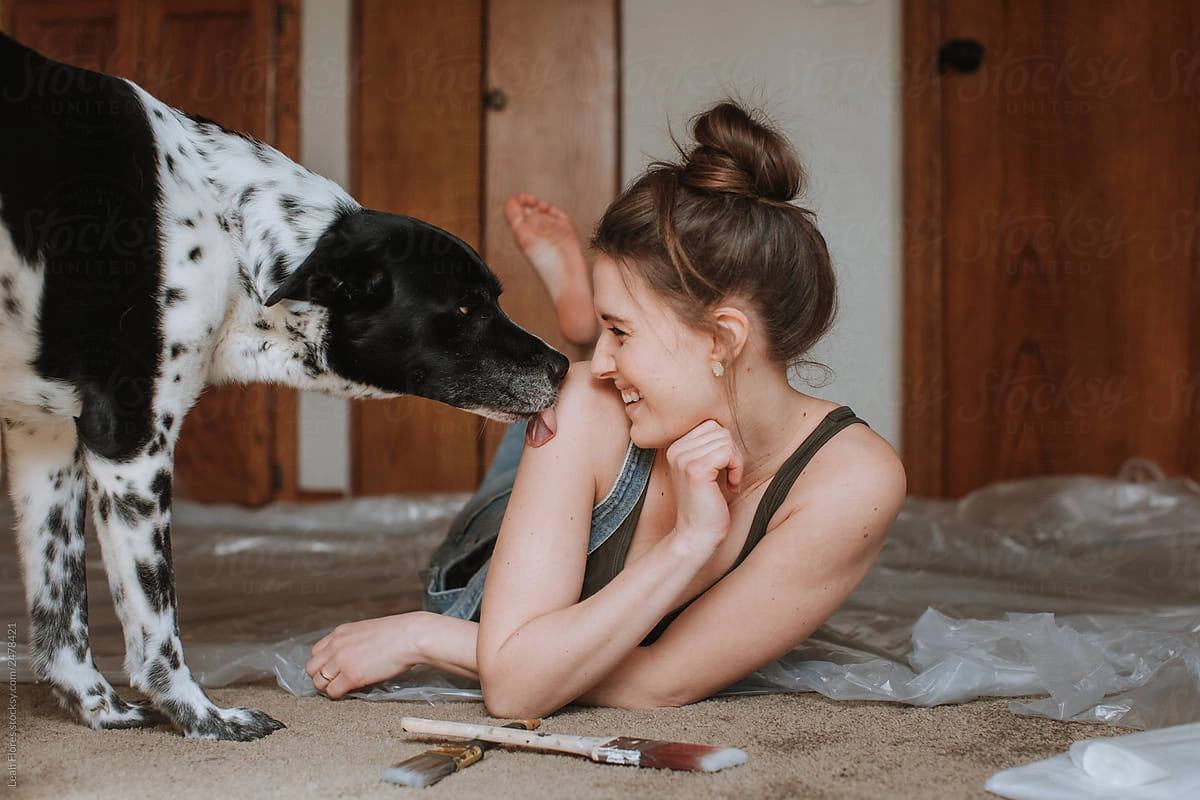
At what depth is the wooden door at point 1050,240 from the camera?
321 centimetres

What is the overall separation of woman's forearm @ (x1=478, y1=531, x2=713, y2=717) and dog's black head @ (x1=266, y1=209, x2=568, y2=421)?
297mm

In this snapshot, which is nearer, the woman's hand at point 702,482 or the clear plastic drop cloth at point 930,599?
the woman's hand at point 702,482

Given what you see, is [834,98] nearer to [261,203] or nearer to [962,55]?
[962,55]

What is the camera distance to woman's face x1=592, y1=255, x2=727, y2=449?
1134 millimetres

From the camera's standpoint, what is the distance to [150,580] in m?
1.11

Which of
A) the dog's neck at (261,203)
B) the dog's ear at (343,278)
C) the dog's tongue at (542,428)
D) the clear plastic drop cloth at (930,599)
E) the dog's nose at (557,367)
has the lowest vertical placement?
the clear plastic drop cloth at (930,599)

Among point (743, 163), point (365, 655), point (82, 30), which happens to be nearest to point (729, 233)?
point (743, 163)

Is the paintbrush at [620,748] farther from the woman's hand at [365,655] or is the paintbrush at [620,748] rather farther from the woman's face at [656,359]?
the woman's face at [656,359]

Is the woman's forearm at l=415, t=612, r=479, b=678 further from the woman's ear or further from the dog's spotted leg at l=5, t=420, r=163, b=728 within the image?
the woman's ear

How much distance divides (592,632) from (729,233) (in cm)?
44

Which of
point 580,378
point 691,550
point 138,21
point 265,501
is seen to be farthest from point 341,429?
point 691,550

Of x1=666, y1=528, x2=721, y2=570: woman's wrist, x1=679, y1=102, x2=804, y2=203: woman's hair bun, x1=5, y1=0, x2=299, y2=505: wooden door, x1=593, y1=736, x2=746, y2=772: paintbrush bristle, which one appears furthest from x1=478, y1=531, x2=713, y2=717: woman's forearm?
x1=5, y1=0, x2=299, y2=505: wooden door

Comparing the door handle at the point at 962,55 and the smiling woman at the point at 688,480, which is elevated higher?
the door handle at the point at 962,55

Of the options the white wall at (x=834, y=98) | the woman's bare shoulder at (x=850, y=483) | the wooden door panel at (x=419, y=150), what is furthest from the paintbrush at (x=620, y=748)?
the wooden door panel at (x=419, y=150)
